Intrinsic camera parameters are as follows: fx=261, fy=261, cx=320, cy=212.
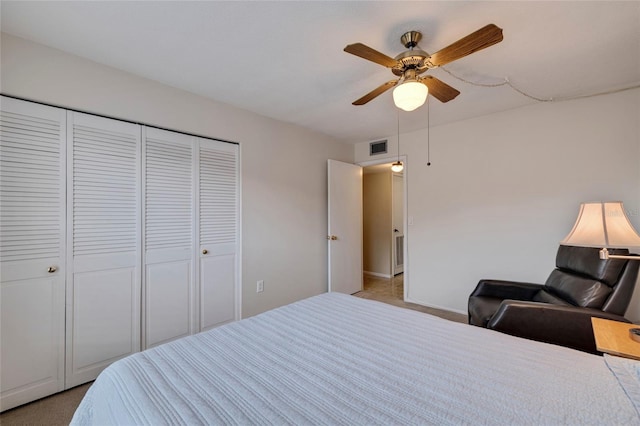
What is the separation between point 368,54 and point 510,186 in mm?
2432

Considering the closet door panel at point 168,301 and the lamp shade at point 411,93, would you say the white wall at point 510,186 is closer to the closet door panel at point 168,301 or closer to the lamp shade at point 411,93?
the lamp shade at point 411,93

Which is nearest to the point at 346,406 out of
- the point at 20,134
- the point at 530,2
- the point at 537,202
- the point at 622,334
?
the point at 622,334

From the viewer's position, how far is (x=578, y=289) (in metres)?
Result: 1.93

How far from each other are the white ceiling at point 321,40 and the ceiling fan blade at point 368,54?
0.24 meters

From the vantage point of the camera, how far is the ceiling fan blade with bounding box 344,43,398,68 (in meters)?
1.39

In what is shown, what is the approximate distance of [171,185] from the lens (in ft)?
7.84

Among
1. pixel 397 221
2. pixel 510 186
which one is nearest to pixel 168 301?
pixel 510 186

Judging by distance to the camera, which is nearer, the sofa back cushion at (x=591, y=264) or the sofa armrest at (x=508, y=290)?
the sofa back cushion at (x=591, y=264)

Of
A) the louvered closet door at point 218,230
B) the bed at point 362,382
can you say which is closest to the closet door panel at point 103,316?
the louvered closet door at point 218,230

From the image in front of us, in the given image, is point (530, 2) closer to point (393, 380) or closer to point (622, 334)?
point (622, 334)

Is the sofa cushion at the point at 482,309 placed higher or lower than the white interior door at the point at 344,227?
lower

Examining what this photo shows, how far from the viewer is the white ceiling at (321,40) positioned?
4.85ft

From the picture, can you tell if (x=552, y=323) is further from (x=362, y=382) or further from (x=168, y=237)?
(x=168, y=237)

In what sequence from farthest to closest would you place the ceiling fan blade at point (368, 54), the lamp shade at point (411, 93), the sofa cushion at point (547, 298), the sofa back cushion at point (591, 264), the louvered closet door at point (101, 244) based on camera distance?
the sofa cushion at point (547, 298) → the louvered closet door at point (101, 244) → the sofa back cushion at point (591, 264) → the lamp shade at point (411, 93) → the ceiling fan blade at point (368, 54)
